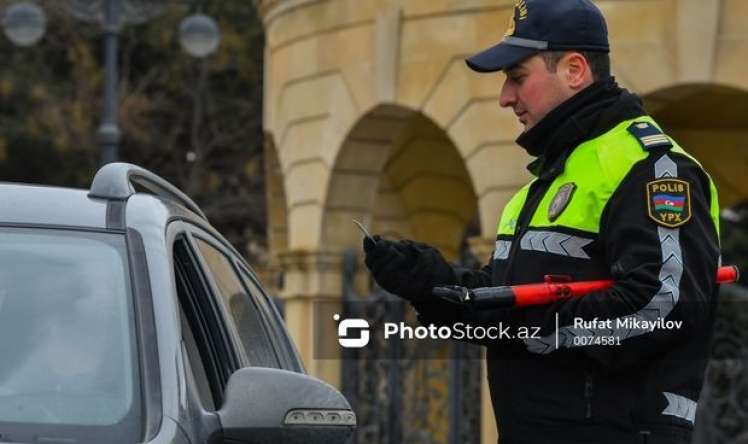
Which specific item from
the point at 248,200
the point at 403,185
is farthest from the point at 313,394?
the point at 248,200

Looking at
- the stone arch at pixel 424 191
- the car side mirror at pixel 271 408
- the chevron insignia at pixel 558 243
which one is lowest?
the car side mirror at pixel 271 408

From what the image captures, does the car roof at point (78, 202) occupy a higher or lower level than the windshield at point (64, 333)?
higher

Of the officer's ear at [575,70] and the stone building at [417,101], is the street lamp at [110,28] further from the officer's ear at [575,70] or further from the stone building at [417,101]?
the officer's ear at [575,70]

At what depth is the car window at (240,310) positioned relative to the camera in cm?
557

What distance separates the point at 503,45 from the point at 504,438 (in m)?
0.92

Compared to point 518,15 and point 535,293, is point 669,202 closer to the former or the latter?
point 535,293

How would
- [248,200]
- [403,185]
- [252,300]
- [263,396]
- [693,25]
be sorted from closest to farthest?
[263,396] → [252,300] → [693,25] → [403,185] → [248,200]

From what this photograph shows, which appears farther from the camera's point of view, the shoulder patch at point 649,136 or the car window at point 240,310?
the car window at point 240,310

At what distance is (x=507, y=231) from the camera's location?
5.05m

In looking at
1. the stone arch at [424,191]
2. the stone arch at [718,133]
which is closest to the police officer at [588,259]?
the stone arch at [718,133]

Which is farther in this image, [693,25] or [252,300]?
[693,25]

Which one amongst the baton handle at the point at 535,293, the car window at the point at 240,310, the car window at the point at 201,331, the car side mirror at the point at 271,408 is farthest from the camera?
the car window at the point at 240,310

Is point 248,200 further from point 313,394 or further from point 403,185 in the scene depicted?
point 313,394

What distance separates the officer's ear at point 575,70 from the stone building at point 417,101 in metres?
9.16
